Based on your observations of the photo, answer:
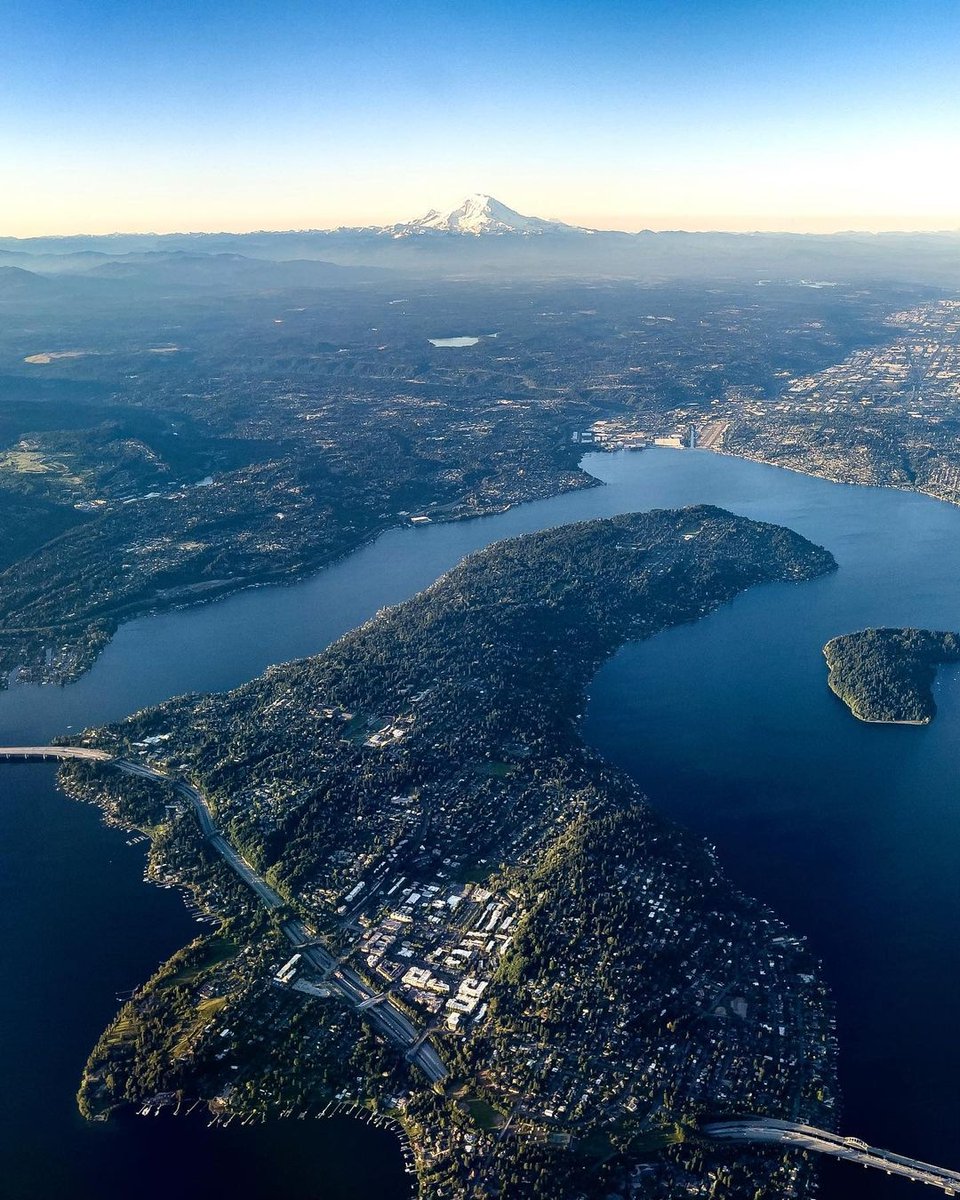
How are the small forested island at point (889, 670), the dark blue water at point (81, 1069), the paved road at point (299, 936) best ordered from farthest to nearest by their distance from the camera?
the small forested island at point (889, 670) → the paved road at point (299, 936) → the dark blue water at point (81, 1069)

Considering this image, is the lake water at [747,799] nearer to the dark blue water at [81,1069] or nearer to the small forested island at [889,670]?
the dark blue water at [81,1069]

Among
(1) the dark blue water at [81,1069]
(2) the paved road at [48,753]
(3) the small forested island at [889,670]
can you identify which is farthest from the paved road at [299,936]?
(3) the small forested island at [889,670]

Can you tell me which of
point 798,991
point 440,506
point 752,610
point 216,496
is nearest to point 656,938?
point 798,991

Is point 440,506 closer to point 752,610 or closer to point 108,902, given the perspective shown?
point 752,610

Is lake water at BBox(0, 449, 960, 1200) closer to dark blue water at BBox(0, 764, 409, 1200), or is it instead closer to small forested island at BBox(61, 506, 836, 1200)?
dark blue water at BBox(0, 764, 409, 1200)

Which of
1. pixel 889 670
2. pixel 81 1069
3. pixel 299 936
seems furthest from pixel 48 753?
pixel 889 670

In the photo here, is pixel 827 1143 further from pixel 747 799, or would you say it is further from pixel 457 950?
pixel 747 799
